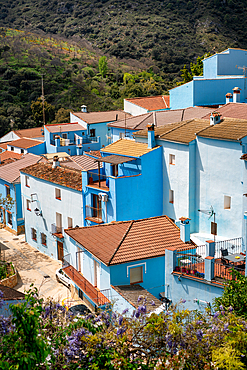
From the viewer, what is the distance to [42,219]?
3644 cm

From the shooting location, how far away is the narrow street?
29.2 metres

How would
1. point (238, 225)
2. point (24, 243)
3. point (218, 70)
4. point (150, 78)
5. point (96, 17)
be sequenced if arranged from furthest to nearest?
1. point (96, 17)
2. point (150, 78)
3. point (218, 70)
4. point (24, 243)
5. point (238, 225)

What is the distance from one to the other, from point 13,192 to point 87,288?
21080 mm

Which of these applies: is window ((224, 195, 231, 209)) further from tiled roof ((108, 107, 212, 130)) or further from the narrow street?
the narrow street

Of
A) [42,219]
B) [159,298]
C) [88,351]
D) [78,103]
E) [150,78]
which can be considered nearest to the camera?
[88,351]

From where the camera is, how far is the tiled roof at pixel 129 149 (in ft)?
100

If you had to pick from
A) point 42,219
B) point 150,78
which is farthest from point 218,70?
point 150,78

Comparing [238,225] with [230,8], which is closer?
[238,225]

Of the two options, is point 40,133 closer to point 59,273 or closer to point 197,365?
point 59,273

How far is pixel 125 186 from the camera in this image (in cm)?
2897

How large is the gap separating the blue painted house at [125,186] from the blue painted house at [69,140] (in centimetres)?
1797

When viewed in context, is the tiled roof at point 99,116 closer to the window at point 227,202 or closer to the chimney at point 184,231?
the window at point 227,202

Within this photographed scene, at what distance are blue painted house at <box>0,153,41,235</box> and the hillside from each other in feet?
214

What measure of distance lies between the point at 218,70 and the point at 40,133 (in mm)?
28154
